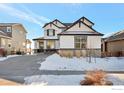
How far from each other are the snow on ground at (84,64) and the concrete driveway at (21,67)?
442 millimetres

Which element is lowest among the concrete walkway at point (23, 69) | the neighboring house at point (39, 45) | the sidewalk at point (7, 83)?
the sidewalk at point (7, 83)

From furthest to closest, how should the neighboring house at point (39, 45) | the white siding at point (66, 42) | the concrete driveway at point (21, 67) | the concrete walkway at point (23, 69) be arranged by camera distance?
the white siding at point (66, 42)
the neighboring house at point (39, 45)
the concrete walkway at point (23, 69)
the concrete driveway at point (21, 67)

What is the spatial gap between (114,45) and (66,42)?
3053mm

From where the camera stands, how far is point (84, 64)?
1166 centimetres

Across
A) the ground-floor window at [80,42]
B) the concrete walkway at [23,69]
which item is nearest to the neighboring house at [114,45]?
the ground-floor window at [80,42]

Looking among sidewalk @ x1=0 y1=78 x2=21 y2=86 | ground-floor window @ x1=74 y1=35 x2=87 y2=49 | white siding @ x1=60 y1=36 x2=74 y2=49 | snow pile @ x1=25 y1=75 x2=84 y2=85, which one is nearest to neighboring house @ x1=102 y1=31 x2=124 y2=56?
ground-floor window @ x1=74 y1=35 x2=87 y2=49

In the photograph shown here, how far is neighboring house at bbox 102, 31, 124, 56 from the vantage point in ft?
41.2

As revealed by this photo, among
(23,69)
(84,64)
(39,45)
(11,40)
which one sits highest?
(11,40)

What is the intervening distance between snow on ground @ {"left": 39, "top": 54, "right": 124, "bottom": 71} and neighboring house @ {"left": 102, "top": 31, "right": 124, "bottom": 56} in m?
0.37

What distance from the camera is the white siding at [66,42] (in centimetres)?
1527

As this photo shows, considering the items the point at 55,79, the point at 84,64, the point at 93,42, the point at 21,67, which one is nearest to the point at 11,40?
the point at 93,42

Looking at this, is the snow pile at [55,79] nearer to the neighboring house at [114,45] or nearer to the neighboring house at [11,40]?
the neighboring house at [114,45]

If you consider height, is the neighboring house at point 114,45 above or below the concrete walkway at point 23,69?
above

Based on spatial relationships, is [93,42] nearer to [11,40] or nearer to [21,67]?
[21,67]
